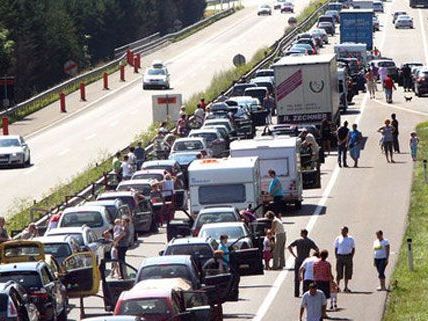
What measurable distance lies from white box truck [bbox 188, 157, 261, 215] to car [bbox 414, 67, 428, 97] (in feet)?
126

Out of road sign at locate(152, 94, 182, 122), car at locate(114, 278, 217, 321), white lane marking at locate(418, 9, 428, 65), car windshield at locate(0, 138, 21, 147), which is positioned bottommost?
white lane marking at locate(418, 9, 428, 65)

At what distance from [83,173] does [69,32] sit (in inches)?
2102

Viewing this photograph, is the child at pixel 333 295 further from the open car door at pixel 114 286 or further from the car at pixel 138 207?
the car at pixel 138 207

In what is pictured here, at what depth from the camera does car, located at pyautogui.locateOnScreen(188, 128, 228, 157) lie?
183ft

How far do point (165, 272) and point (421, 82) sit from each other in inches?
2069

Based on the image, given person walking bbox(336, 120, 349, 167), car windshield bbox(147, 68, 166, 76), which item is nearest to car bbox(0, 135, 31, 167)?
person walking bbox(336, 120, 349, 167)

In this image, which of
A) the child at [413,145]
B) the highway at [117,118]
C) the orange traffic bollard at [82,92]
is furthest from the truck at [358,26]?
the child at [413,145]

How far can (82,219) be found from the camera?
40188 millimetres

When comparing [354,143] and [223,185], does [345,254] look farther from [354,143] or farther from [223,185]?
[354,143]

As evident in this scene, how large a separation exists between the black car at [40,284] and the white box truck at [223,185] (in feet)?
40.2

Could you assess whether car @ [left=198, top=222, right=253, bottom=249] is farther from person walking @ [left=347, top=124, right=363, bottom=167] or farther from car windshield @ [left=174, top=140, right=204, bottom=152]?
person walking @ [left=347, top=124, right=363, bottom=167]

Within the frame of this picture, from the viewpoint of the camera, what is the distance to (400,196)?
48406mm

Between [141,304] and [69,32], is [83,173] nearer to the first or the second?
[141,304]

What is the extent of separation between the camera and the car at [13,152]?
202 ft
